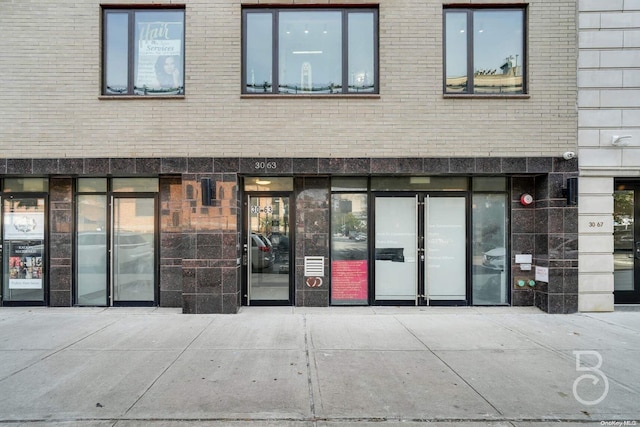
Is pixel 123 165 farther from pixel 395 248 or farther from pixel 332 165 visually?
pixel 395 248

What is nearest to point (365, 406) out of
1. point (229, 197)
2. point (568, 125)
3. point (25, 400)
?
point (25, 400)

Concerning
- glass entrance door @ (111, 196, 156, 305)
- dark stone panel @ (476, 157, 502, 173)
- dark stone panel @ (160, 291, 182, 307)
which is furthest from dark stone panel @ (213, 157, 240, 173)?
dark stone panel @ (476, 157, 502, 173)

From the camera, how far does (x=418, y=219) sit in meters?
8.29

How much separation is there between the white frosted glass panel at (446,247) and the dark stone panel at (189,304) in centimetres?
515

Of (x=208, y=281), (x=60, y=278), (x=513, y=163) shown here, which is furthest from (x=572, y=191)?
(x=60, y=278)

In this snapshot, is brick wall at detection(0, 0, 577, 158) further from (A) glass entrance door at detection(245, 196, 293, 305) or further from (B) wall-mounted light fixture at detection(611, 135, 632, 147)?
(A) glass entrance door at detection(245, 196, 293, 305)

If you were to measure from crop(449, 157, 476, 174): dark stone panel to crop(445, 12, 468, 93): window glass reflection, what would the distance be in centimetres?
152

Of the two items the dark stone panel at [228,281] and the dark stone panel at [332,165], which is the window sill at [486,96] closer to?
the dark stone panel at [332,165]

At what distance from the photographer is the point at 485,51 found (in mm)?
7969

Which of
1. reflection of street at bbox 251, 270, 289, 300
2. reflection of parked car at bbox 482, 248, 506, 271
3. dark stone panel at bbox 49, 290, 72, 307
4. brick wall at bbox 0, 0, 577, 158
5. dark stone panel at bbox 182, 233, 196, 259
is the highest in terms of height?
brick wall at bbox 0, 0, 577, 158

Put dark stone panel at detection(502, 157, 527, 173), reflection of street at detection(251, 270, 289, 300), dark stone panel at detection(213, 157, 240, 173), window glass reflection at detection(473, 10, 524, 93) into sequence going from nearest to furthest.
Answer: dark stone panel at detection(213, 157, 240, 173) < dark stone panel at detection(502, 157, 527, 173) < window glass reflection at detection(473, 10, 524, 93) < reflection of street at detection(251, 270, 289, 300)

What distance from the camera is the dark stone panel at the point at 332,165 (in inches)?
301

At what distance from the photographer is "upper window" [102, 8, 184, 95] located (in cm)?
784

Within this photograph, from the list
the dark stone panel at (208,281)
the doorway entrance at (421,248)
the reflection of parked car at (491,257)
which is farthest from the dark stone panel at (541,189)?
the dark stone panel at (208,281)
